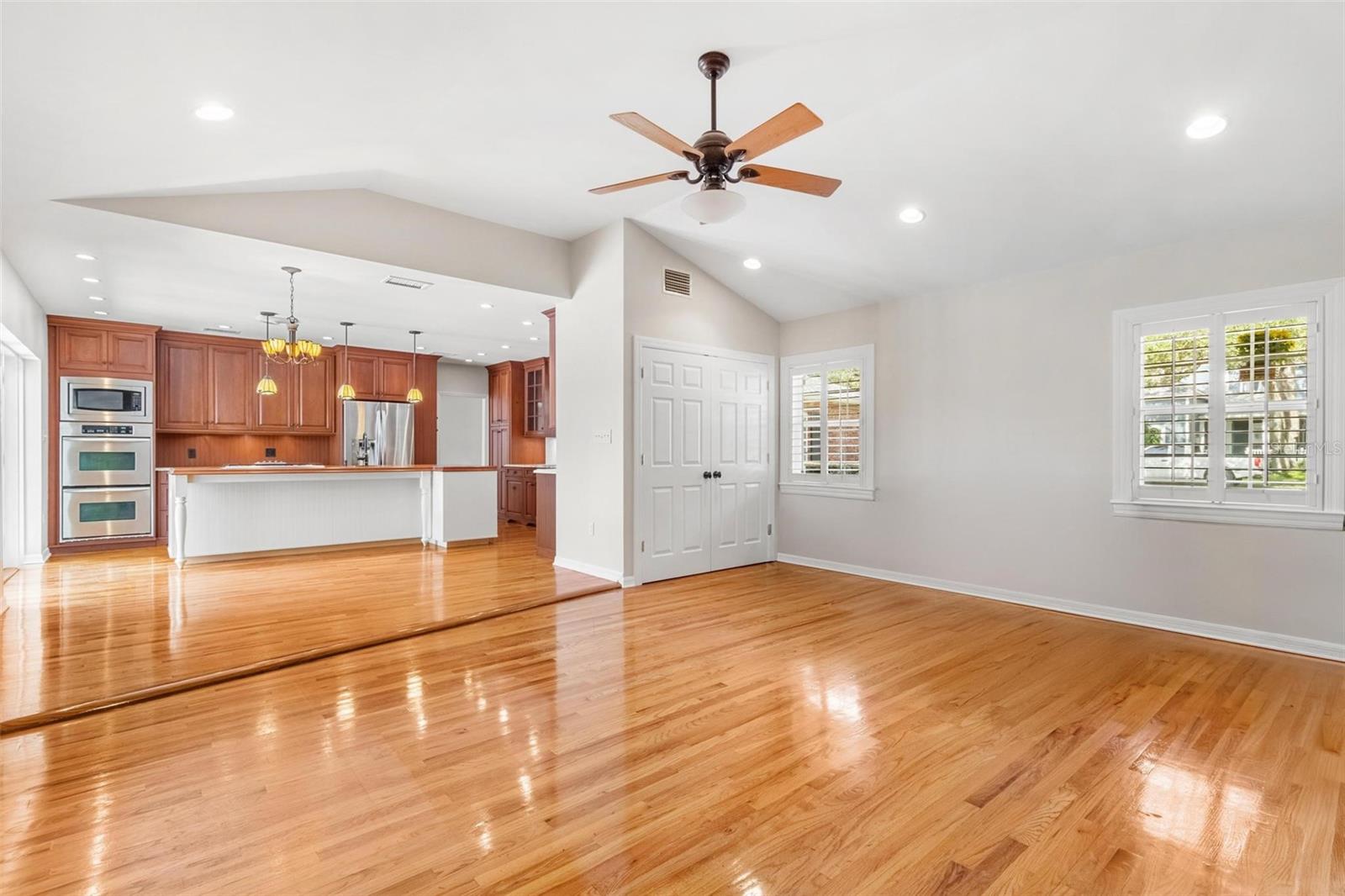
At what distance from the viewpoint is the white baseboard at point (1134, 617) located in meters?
3.91

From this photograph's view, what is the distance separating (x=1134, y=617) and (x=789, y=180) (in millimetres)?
3980

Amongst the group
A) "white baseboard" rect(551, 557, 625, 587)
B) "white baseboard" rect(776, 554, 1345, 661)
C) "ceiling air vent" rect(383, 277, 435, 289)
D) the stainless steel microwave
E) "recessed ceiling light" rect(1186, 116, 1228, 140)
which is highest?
"recessed ceiling light" rect(1186, 116, 1228, 140)

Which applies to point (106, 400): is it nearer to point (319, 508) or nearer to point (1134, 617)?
point (319, 508)

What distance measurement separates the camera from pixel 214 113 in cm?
309

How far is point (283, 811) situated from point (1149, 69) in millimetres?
4597

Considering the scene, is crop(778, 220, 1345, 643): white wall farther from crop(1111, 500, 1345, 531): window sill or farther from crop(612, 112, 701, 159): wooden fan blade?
crop(612, 112, 701, 159): wooden fan blade

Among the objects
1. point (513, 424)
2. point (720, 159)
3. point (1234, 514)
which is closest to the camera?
point (720, 159)

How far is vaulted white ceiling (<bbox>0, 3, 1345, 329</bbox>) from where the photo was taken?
8.63 ft

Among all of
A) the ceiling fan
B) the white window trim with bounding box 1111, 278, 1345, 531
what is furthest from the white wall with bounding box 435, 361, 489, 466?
the white window trim with bounding box 1111, 278, 1345, 531

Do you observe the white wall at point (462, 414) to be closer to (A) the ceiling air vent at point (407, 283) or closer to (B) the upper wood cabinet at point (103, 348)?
(B) the upper wood cabinet at point (103, 348)

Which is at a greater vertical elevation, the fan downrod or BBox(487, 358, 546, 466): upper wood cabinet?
the fan downrod

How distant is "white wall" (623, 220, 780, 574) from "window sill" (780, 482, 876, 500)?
1434 mm

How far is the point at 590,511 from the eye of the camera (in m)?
5.94

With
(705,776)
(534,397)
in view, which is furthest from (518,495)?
(705,776)
